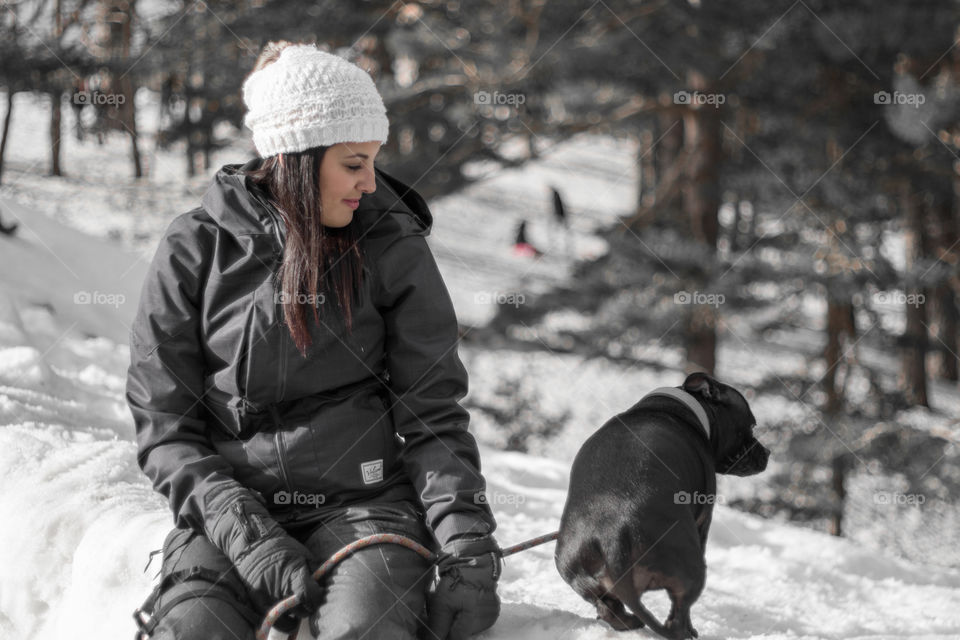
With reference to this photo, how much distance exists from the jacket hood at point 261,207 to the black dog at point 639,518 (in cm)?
79

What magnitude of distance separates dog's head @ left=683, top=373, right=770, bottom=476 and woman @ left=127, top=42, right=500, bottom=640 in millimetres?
802

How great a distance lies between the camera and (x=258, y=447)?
2412 millimetres

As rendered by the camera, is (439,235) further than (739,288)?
Yes

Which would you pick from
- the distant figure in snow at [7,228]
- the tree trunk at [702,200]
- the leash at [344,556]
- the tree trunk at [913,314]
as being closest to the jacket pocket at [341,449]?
the leash at [344,556]

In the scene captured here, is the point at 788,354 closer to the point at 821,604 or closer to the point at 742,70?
the point at 742,70

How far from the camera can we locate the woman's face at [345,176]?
94.7 inches

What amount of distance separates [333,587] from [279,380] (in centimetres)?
50

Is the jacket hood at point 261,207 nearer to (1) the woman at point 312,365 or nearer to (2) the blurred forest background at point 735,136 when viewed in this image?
(1) the woman at point 312,365

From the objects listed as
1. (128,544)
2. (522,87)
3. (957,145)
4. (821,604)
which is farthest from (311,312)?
(957,145)

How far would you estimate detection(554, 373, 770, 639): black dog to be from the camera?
97.3 inches

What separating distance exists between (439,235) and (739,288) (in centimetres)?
1026

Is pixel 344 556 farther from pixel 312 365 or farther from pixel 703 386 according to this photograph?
pixel 703 386

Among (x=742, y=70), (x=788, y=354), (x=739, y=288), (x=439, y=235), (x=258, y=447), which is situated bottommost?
(x=788, y=354)

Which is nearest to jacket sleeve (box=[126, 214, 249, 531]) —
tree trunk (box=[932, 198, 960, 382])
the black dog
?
the black dog
